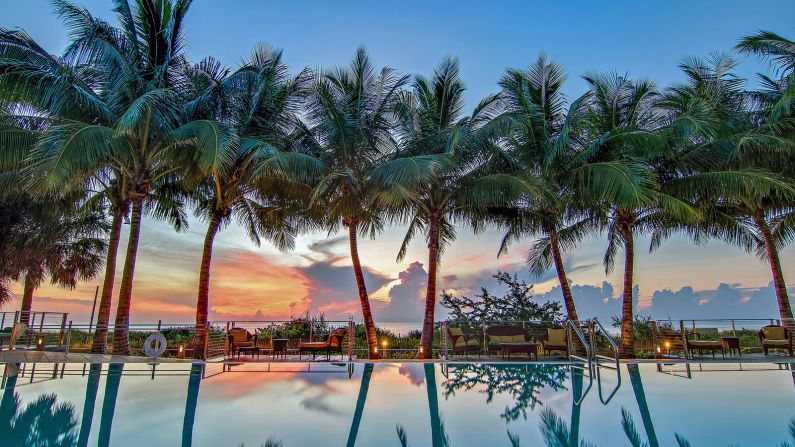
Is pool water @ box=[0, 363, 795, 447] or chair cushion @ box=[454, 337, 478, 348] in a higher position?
chair cushion @ box=[454, 337, 478, 348]

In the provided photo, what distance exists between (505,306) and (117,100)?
1373cm

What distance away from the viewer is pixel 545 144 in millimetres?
13469

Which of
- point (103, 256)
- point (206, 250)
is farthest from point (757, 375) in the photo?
point (103, 256)

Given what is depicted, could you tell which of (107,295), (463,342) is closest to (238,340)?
(107,295)

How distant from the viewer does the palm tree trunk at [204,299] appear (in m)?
12.2

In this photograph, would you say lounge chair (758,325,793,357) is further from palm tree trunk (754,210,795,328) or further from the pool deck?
palm tree trunk (754,210,795,328)

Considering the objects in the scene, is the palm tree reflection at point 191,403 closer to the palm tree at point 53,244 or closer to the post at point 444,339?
the post at point 444,339

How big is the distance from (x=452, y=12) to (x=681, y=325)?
36.2 ft

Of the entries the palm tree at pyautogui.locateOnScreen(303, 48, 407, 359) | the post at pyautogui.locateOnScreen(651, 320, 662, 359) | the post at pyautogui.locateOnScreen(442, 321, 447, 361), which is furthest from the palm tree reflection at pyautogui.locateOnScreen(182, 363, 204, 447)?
the post at pyautogui.locateOnScreen(651, 320, 662, 359)

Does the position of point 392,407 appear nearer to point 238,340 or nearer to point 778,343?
point 238,340

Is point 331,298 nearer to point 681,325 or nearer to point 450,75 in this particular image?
point 450,75

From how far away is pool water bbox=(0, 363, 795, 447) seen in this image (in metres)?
4.83

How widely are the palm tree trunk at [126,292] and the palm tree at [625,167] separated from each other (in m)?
11.7

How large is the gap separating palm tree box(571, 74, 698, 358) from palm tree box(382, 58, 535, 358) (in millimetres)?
2183
